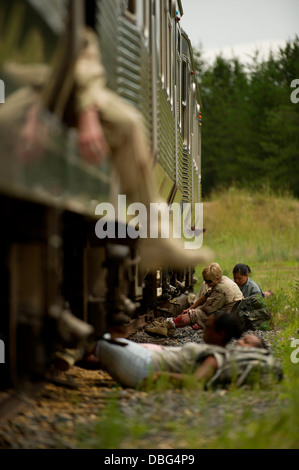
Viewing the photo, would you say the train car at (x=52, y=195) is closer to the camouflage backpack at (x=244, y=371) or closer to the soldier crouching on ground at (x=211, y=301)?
the camouflage backpack at (x=244, y=371)

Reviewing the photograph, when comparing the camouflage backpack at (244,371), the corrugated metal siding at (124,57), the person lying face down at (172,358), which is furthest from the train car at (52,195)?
the camouflage backpack at (244,371)

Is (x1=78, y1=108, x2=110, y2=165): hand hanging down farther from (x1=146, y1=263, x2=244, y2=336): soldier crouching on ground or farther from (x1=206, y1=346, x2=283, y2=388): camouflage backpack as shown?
(x1=146, y1=263, x2=244, y2=336): soldier crouching on ground

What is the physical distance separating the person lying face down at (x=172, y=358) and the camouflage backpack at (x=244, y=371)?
0.05m

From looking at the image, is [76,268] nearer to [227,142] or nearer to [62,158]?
[62,158]

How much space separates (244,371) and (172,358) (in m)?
0.55

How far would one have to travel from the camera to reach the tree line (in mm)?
34938

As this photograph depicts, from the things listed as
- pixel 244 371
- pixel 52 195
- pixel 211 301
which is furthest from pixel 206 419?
pixel 211 301

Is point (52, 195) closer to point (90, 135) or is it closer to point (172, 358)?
point (90, 135)

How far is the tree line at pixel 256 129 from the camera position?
34.9 metres

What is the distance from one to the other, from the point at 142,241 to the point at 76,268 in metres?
1.03

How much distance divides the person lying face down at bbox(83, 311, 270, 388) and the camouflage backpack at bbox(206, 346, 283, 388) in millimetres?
49

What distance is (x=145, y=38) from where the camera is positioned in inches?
217
